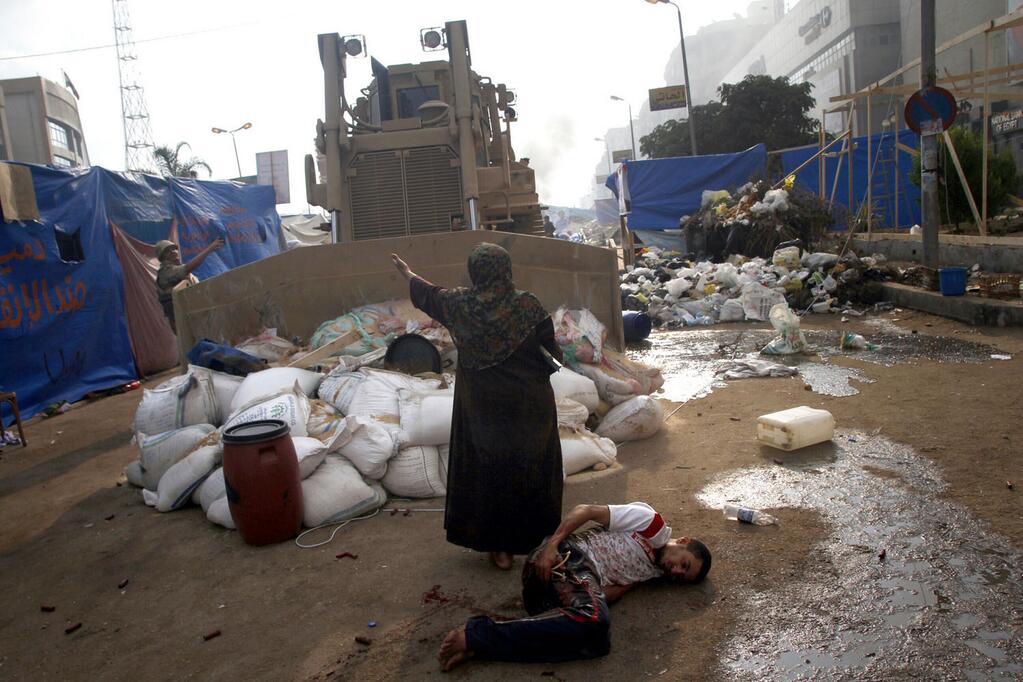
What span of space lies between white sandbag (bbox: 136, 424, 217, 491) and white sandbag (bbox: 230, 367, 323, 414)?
262 mm

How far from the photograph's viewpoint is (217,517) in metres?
3.86

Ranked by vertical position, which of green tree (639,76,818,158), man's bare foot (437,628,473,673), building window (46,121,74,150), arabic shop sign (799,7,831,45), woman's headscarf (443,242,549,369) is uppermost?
arabic shop sign (799,7,831,45)

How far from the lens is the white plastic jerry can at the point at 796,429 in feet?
14.0

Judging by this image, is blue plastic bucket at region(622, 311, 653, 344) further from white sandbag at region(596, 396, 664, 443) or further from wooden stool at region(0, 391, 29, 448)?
wooden stool at region(0, 391, 29, 448)

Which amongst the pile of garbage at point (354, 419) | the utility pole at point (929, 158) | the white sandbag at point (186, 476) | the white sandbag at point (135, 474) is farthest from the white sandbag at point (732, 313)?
the white sandbag at point (135, 474)

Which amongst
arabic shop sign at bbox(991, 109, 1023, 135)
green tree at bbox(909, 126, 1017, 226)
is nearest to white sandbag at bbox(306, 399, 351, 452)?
green tree at bbox(909, 126, 1017, 226)

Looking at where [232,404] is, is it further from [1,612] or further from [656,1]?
[656,1]

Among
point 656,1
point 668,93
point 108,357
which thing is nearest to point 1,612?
point 108,357

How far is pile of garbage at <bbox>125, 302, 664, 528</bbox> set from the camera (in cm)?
398

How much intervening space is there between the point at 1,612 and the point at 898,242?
12119mm

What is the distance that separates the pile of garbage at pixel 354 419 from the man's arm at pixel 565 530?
1.39 m

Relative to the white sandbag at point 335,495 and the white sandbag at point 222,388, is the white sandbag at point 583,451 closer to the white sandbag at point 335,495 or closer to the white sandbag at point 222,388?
the white sandbag at point 335,495

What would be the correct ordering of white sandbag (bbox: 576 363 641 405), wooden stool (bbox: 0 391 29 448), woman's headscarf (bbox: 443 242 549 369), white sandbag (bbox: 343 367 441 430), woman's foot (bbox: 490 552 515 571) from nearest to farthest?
1. woman's headscarf (bbox: 443 242 549 369)
2. woman's foot (bbox: 490 552 515 571)
3. white sandbag (bbox: 343 367 441 430)
4. white sandbag (bbox: 576 363 641 405)
5. wooden stool (bbox: 0 391 29 448)

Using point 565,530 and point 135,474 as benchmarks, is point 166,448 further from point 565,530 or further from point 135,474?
point 565,530
